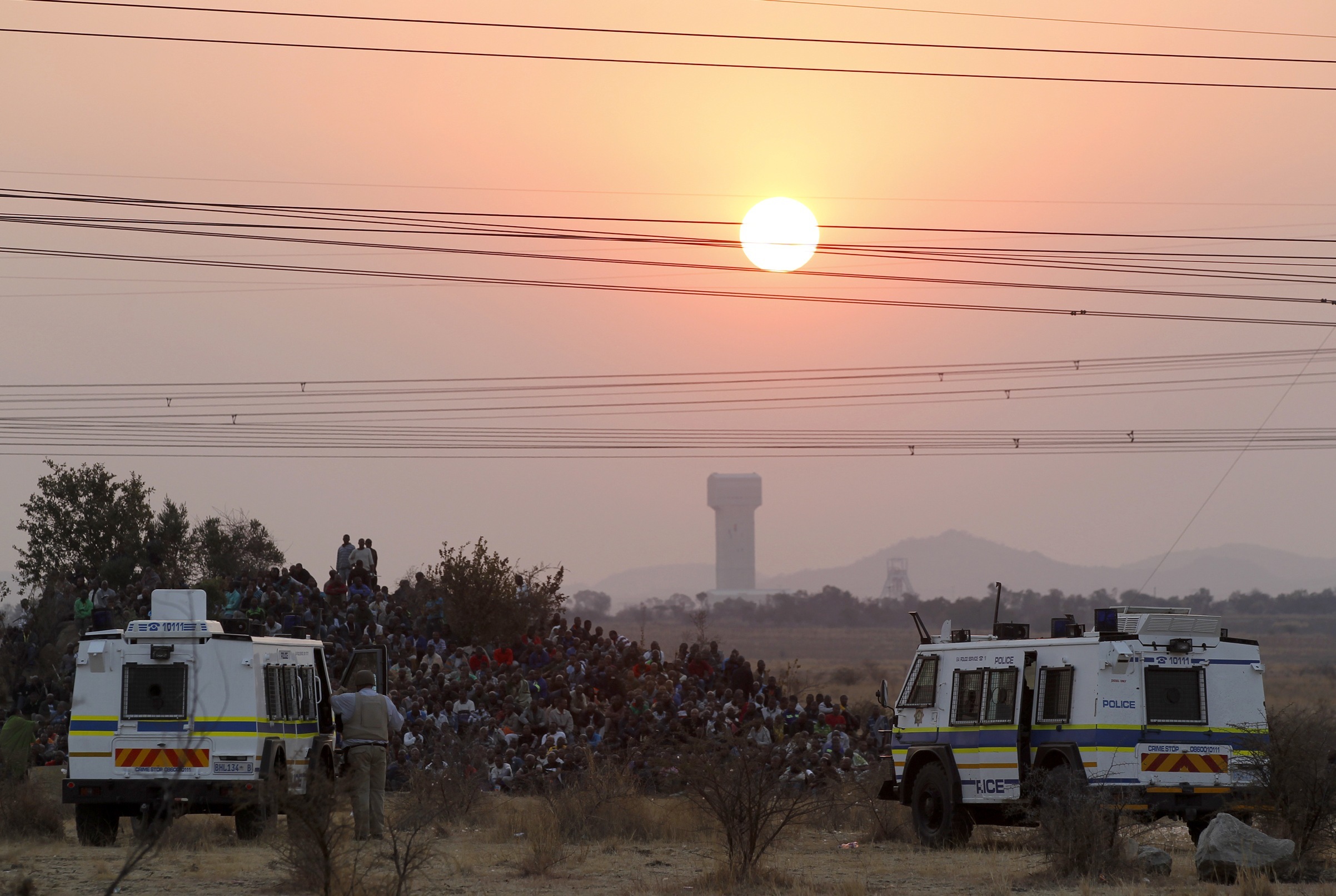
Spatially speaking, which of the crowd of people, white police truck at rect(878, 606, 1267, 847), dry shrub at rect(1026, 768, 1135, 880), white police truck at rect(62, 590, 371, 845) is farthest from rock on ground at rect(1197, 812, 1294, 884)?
white police truck at rect(62, 590, 371, 845)

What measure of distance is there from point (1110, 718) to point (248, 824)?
370 inches

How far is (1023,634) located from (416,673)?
14767 millimetres

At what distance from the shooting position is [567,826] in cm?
1734

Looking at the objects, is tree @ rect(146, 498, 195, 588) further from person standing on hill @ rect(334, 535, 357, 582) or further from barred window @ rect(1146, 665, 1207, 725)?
barred window @ rect(1146, 665, 1207, 725)

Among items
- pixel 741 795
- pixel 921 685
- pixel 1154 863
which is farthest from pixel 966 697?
pixel 741 795

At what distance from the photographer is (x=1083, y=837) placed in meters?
13.5

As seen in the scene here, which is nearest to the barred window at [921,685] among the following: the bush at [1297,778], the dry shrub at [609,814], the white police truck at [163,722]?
the dry shrub at [609,814]

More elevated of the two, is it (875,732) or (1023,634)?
(1023,634)

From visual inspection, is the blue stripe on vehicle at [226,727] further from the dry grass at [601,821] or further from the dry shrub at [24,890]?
the dry shrub at [24,890]

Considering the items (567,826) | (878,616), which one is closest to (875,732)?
(567,826)

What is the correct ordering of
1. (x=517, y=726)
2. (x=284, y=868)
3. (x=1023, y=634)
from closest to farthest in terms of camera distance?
(x=284, y=868) → (x=1023, y=634) → (x=517, y=726)

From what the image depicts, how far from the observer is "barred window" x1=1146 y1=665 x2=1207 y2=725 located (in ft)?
49.0

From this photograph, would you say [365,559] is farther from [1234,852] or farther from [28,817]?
[1234,852]

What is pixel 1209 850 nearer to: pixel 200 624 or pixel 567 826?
pixel 567 826
